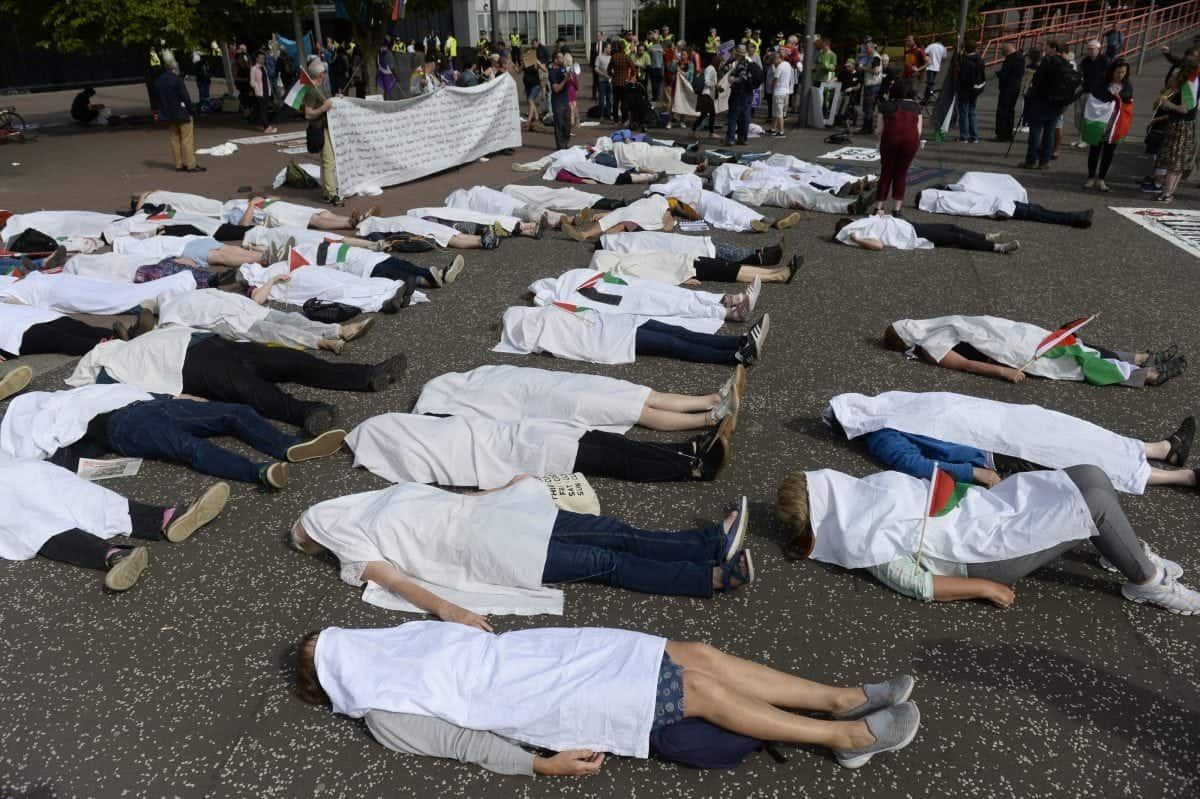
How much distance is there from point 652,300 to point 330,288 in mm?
2860

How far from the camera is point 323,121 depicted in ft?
36.6

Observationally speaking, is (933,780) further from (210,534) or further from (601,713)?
(210,534)

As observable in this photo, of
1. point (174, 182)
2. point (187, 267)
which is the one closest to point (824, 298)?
point (187, 267)

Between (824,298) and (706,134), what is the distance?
11.2 meters

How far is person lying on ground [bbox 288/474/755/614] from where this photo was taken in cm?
362

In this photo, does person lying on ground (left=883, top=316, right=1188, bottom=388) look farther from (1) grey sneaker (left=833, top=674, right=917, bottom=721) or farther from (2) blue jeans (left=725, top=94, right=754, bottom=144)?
(2) blue jeans (left=725, top=94, right=754, bottom=144)

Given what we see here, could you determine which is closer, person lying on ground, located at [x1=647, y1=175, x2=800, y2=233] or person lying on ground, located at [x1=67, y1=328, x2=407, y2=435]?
person lying on ground, located at [x1=67, y1=328, x2=407, y2=435]

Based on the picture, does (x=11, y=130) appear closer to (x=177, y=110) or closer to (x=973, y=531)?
(x=177, y=110)

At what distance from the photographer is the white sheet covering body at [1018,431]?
4168 mm

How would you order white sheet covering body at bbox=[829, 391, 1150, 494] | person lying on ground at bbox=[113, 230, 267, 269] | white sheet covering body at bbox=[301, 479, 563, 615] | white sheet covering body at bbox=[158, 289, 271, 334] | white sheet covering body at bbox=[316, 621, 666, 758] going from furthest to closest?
person lying on ground at bbox=[113, 230, 267, 269] → white sheet covering body at bbox=[158, 289, 271, 334] → white sheet covering body at bbox=[829, 391, 1150, 494] → white sheet covering body at bbox=[301, 479, 563, 615] → white sheet covering body at bbox=[316, 621, 666, 758]

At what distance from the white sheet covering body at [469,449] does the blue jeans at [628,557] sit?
652 millimetres

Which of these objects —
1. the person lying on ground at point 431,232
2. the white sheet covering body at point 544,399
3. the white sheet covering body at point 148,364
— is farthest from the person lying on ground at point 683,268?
the white sheet covering body at point 148,364

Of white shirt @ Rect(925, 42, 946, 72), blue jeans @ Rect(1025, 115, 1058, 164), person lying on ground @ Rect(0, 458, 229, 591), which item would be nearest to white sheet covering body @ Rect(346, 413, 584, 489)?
person lying on ground @ Rect(0, 458, 229, 591)

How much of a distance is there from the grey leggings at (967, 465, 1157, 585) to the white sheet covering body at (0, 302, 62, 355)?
689 cm
